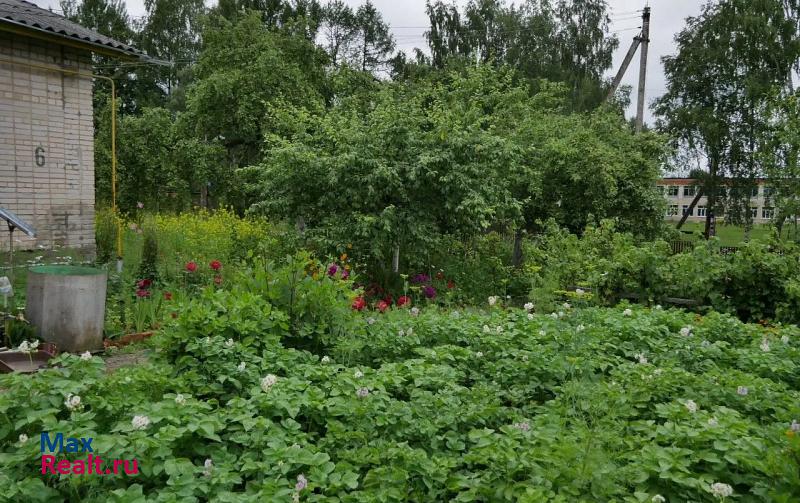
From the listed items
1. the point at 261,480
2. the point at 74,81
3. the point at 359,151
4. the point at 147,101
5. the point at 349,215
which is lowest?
the point at 261,480

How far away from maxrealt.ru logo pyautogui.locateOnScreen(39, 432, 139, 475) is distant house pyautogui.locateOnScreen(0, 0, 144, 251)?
268 inches

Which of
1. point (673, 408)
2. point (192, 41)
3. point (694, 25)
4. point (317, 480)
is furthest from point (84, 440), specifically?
point (192, 41)

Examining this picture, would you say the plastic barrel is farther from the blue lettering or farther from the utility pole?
the utility pole

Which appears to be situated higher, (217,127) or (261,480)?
(217,127)

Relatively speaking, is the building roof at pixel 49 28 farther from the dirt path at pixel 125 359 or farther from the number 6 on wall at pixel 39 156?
the dirt path at pixel 125 359

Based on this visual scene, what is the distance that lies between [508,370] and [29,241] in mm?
7265

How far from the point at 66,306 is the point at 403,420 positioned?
3973 mm

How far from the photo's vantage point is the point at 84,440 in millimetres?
2092

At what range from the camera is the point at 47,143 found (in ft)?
26.4

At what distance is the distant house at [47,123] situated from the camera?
7.64m

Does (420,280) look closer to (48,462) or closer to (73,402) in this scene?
(73,402)

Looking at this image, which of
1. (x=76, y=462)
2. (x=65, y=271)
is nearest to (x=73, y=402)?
(x=76, y=462)

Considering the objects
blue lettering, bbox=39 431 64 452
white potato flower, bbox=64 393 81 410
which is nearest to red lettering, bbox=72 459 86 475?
blue lettering, bbox=39 431 64 452

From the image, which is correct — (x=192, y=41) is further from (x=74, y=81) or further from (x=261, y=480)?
(x=261, y=480)
